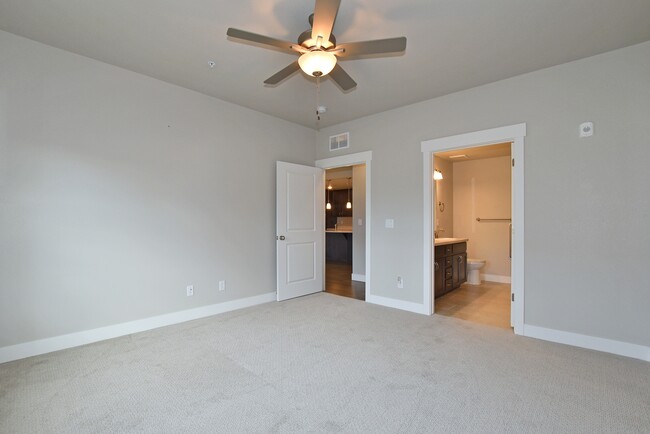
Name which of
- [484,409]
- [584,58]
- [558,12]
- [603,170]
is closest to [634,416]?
[484,409]

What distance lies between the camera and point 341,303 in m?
4.42

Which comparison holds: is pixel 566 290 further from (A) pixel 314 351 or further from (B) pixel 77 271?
(B) pixel 77 271

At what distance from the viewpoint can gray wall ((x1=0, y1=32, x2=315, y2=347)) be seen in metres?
2.64

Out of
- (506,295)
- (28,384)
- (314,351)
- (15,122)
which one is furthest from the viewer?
(506,295)

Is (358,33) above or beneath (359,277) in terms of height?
above

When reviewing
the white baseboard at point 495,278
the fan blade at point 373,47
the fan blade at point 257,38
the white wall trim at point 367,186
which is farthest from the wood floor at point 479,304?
the fan blade at point 257,38

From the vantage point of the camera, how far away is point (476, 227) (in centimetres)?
649

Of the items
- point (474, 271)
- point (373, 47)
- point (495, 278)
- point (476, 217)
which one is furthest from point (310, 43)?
point (495, 278)

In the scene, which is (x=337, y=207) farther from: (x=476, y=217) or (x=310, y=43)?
(x=310, y=43)

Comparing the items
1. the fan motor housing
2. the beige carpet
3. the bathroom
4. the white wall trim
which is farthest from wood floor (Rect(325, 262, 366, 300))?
the fan motor housing

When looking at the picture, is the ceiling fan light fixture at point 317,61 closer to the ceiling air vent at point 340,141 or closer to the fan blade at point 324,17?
the fan blade at point 324,17

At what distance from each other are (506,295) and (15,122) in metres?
6.34

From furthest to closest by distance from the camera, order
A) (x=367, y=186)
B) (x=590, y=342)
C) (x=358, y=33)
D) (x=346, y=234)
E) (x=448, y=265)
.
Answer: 1. (x=346, y=234)
2. (x=448, y=265)
3. (x=367, y=186)
4. (x=590, y=342)
5. (x=358, y=33)

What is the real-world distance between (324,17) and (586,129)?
2704 millimetres
